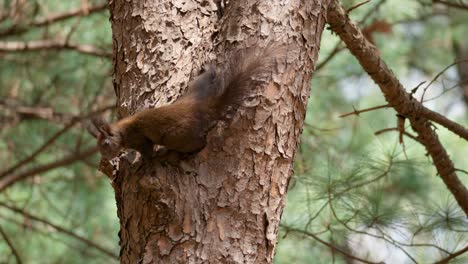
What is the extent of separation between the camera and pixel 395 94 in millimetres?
1971

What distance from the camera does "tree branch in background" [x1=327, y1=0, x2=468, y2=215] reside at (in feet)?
6.03

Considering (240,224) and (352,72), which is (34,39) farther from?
(240,224)

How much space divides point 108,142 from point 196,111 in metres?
0.21

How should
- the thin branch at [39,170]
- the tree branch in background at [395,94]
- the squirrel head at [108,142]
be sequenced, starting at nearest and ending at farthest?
the squirrel head at [108,142] → the tree branch in background at [395,94] → the thin branch at [39,170]

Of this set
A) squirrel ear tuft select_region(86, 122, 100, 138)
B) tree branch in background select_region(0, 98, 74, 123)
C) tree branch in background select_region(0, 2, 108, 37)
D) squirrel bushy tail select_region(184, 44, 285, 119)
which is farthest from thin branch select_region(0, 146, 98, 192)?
squirrel bushy tail select_region(184, 44, 285, 119)

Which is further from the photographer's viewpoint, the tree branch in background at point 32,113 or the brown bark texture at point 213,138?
the tree branch in background at point 32,113

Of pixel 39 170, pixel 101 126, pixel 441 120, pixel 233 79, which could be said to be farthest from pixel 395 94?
pixel 39 170

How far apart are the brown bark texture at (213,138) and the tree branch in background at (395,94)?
231mm

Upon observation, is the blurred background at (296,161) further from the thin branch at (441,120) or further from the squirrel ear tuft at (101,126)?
the squirrel ear tuft at (101,126)

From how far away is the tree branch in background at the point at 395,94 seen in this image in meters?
1.84

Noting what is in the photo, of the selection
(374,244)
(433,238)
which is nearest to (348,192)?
(433,238)

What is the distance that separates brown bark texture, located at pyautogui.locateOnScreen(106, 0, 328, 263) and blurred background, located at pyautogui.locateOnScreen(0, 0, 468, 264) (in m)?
0.64

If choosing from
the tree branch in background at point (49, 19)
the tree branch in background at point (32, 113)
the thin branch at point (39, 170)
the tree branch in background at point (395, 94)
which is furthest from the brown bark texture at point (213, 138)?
the tree branch in background at point (32, 113)

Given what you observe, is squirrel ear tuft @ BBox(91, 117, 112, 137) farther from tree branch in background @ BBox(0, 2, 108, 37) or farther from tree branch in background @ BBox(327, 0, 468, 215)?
tree branch in background @ BBox(0, 2, 108, 37)
